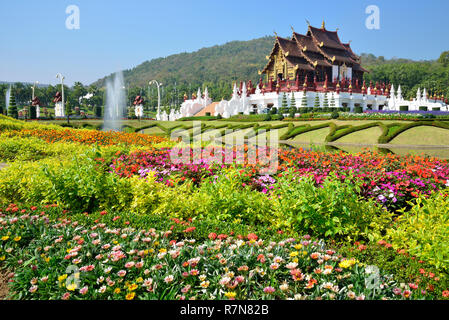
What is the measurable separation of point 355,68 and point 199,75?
366ft

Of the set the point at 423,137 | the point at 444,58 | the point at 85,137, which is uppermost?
the point at 444,58

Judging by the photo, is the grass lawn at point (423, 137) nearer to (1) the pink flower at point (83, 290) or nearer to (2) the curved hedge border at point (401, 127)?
(2) the curved hedge border at point (401, 127)

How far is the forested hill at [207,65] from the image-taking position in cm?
14262

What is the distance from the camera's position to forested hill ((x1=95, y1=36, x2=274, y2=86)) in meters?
143

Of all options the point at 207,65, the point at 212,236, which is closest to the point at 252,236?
the point at 212,236

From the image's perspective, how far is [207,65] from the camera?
16725 centimetres

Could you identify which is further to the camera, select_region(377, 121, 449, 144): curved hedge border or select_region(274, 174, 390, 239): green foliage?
select_region(377, 121, 449, 144): curved hedge border

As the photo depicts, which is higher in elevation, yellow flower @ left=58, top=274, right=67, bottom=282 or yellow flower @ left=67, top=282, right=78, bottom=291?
yellow flower @ left=58, top=274, right=67, bottom=282

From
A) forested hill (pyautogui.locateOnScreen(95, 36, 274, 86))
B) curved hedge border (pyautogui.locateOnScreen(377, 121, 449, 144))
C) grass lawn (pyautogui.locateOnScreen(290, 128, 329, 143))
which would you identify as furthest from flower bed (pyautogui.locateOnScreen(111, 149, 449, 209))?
forested hill (pyautogui.locateOnScreen(95, 36, 274, 86))

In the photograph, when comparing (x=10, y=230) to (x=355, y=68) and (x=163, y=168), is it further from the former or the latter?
(x=355, y=68)

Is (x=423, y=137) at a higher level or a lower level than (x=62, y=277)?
higher

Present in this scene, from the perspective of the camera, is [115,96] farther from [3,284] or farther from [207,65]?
[207,65]

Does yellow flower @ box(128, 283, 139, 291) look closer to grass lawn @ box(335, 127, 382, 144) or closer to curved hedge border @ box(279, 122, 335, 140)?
grass lawn @ box(335, 127, 382, 144)

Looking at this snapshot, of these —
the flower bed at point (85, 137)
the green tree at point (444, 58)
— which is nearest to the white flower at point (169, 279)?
the flower bed at point (85, 137)
